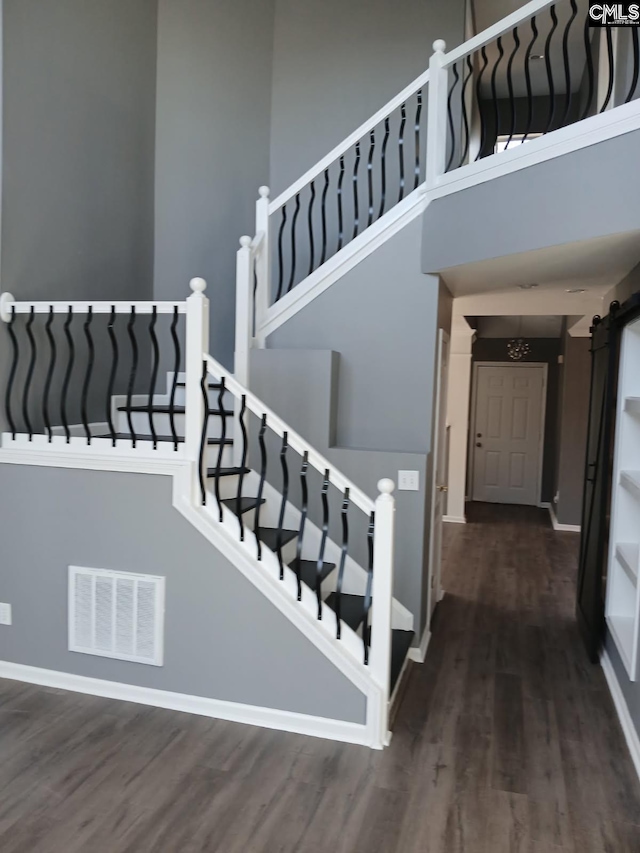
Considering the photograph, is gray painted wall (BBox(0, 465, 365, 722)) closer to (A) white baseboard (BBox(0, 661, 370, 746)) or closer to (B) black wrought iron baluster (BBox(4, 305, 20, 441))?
(A) white baseboard (BBox(0, 661, 370, 746))

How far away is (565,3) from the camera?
16.7 ft

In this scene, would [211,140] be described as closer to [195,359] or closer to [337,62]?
[337,62]

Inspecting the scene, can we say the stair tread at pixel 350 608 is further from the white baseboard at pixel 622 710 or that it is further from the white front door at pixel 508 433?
the white front door at pixel 508 433

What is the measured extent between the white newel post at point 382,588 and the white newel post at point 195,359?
958 mm

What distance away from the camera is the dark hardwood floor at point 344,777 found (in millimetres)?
2316

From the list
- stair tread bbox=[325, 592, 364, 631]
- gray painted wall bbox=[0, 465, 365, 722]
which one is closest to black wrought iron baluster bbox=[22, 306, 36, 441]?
gray painted wall bbox=[0, 465, 365, 722]

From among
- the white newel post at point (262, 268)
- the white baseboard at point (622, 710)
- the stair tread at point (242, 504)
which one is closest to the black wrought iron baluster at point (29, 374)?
the stair tread at point (242, 504)

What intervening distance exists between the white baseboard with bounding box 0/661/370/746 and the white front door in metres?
6.91

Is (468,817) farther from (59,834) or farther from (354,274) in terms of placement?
(354,274)

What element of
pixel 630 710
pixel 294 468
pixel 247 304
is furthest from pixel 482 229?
pixel 630 710

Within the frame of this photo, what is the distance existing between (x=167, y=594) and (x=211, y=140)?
3.69 meters

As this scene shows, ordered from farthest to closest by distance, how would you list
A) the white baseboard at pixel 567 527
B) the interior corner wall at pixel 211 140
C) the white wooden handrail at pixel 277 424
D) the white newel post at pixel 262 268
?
1. the white baseboard at pixel 567 527
2. the interior corner wall at pixel 211 140
3. the white newel post at pixel 262 268
4. the white wooden handrail at pixel 277 424

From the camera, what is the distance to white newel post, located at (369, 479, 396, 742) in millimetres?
2834

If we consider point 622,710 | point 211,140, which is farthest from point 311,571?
point 211,140
